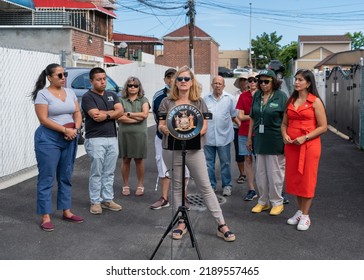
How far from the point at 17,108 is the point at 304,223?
5.75 meters

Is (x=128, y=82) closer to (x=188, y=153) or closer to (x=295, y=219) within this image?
(x=188, y=153)

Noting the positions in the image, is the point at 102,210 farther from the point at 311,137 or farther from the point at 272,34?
the point at 272,34

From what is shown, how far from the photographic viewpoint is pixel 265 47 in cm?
9188

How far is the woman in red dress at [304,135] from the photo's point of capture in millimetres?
5973

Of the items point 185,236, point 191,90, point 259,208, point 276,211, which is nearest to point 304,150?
point 276,211

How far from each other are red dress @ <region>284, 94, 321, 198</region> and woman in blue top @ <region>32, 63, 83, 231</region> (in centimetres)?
256

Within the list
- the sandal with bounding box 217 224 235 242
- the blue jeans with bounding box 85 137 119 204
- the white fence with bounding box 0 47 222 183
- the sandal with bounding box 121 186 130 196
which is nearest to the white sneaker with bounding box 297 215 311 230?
the sandal with bounding box 217 224 235 242

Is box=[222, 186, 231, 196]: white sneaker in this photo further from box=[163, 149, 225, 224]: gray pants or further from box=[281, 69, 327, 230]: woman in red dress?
box=[163, 149, 225, 224]: gray pants

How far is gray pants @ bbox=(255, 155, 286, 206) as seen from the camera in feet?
21.6

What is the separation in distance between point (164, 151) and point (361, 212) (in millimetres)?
2838

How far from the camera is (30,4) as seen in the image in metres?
25.1

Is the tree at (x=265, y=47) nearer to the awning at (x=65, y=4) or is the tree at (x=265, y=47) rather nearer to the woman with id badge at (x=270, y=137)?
the awning at (x=65, y=4)

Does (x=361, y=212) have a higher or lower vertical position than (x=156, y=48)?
lower
